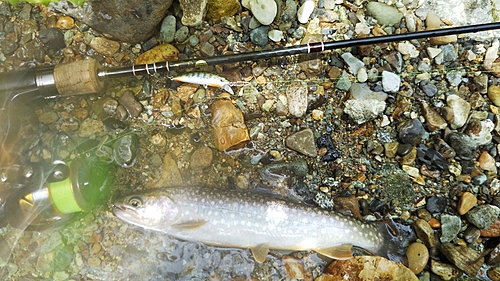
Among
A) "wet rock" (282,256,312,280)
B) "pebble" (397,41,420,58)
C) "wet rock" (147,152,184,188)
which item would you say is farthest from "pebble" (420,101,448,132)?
"wet rock" (147,152,184,188)

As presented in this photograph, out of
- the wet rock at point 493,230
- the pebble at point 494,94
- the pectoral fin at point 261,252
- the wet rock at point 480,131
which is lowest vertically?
the wet rock at point 493,230

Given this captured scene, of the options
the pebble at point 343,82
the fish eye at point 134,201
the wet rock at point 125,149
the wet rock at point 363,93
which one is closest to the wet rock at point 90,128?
the wet rock at point 125,149

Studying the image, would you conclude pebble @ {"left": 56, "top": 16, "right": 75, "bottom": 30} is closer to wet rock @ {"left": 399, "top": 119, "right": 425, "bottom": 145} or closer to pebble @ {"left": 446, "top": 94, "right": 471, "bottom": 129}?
wet rock @ {"left": 399, "top": 119, "right": 425, "bottom": 145}

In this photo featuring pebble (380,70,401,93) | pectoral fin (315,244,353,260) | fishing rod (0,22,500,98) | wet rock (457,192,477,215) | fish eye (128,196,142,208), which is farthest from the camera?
pebble (380,70,401,93)

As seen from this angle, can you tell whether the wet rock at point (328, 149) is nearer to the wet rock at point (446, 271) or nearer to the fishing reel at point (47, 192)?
the wet rock at point (446, 271)

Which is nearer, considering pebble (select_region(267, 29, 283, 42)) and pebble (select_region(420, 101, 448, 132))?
pebble (select_region(420, 101, 448, 132))

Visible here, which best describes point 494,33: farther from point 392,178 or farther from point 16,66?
point 16,66
